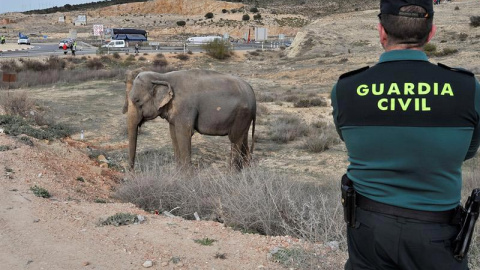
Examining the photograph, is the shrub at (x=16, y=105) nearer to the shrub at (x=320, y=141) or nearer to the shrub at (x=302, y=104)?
the shrub at (x=320, y=141)

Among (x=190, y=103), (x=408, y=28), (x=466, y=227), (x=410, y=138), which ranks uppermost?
(x=408, y=28)

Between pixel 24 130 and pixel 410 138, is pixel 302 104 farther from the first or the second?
pixel 410 138

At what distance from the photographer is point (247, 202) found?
6.19m

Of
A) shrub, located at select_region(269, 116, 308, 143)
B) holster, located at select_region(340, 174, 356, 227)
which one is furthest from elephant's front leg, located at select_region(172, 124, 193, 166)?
holster, located at select_region(340, 174, 356, 227)

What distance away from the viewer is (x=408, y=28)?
8.02 feet

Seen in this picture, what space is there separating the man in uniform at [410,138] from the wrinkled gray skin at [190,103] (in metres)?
6.79

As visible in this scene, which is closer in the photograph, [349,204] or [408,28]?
[408,28]

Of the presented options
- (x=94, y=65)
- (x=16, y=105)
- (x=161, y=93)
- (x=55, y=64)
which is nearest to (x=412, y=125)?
(x=161, y=93)

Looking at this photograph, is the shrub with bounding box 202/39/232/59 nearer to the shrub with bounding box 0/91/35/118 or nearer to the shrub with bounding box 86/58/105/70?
the shrub with bounding box 86/58/105/70

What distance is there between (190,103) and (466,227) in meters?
7.08

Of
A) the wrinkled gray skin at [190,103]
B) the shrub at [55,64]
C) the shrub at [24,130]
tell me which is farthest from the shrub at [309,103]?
the shrub at [55,64]

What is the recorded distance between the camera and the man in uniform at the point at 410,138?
7.68 ft

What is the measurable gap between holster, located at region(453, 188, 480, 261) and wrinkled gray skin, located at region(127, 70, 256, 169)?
7009 mm

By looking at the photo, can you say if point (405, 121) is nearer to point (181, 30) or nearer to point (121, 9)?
point (181, 30)
